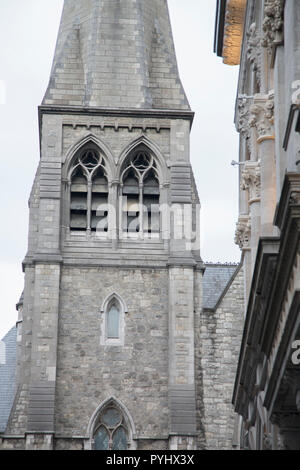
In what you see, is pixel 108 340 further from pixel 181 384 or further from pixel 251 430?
pixel 251 430

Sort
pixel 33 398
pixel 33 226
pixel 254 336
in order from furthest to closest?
pixel 33 226
pixel 33 398
pixel 254 336

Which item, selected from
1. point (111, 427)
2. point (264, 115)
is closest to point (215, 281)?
point (111, 427)

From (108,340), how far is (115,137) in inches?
259

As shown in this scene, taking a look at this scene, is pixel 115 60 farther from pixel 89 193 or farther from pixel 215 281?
pixel 215 281

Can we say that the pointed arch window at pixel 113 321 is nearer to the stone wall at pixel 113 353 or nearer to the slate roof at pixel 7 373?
the stone wall at pixel 113 353

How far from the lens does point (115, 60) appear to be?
4066 centimetres

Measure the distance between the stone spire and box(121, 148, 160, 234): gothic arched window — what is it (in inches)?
71.1

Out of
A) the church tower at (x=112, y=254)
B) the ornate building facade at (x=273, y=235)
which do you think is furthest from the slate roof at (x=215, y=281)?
the ornate building facade at (x=273, y=235)

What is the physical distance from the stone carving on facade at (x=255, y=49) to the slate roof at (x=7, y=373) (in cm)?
2207
